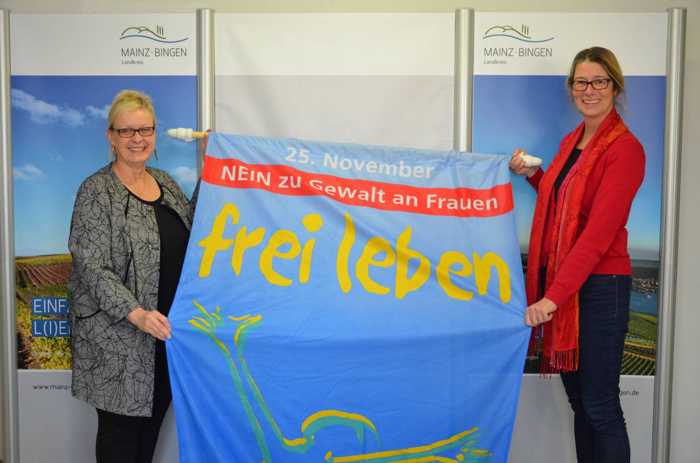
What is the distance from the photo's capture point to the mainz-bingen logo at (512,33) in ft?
8.38

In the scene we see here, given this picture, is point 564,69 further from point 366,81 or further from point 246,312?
point 246,312

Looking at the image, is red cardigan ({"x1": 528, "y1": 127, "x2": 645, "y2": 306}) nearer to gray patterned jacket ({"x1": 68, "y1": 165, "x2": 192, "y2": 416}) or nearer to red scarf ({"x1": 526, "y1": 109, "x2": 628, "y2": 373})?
red scarf ({"x1": 526, "y1": 109, "x2": 628, "y2": 373})

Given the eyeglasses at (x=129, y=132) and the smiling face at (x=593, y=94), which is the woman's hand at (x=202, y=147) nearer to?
the eyeglasses at (x=129, y=132)

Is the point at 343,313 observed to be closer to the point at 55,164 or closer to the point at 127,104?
the point at 127,104

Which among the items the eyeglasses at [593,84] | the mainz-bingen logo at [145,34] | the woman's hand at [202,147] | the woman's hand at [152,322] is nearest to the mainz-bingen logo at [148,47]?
the mainz-bingen logo at [145,34]

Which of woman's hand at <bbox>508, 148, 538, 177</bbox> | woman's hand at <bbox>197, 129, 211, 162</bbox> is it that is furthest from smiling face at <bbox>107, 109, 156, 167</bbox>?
woman's hand at <bbox>508, 148, 538, 177</bbox>

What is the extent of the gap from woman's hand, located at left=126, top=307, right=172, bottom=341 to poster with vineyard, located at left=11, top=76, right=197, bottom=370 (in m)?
0.79

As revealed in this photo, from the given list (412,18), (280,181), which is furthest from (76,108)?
(412,18)

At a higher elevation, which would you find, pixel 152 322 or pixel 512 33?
pixel 512 33

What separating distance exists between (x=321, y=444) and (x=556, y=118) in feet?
5.26

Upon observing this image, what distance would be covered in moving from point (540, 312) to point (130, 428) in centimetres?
145

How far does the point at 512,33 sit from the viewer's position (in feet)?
8.39

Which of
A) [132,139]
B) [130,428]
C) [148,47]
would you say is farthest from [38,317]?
[148,47]

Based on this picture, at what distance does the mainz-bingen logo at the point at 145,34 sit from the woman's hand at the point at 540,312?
175 cm
